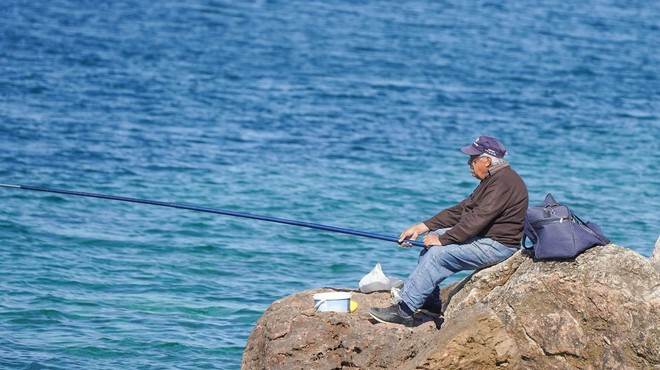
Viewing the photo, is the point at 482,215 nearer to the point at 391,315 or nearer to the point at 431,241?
the point at 431,241

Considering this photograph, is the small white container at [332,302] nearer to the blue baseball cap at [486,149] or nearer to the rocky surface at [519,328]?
the rocky surface at [519,328]

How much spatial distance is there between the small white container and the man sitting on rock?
0.28m

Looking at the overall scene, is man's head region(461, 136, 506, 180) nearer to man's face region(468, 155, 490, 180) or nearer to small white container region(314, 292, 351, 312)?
man's face region(468, 155, 490, 180)

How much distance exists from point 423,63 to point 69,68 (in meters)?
8.51

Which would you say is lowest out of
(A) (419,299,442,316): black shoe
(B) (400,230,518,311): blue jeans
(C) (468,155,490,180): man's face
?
(A) (419,299,442,316): black shoe

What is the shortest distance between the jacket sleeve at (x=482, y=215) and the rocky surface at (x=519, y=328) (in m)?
0.36

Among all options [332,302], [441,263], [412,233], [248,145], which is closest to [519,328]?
[441,263]

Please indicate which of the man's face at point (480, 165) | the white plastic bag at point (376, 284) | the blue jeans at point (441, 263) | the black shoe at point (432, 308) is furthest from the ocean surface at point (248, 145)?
the man's face at point (480, 165)

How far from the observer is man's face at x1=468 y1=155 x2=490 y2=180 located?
8594 mm

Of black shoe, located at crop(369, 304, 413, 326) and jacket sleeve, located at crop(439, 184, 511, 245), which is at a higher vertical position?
jacket sleeve, located at crop(439, 184, 511, 245)

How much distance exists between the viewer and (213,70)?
26.5 m

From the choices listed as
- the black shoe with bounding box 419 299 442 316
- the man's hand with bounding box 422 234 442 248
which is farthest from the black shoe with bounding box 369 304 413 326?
the man's hand with bounding box 422 234 442 248

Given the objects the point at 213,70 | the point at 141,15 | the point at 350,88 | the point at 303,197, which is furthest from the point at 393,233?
the point at 141,15

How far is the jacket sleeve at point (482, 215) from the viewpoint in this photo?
839 centimetres
